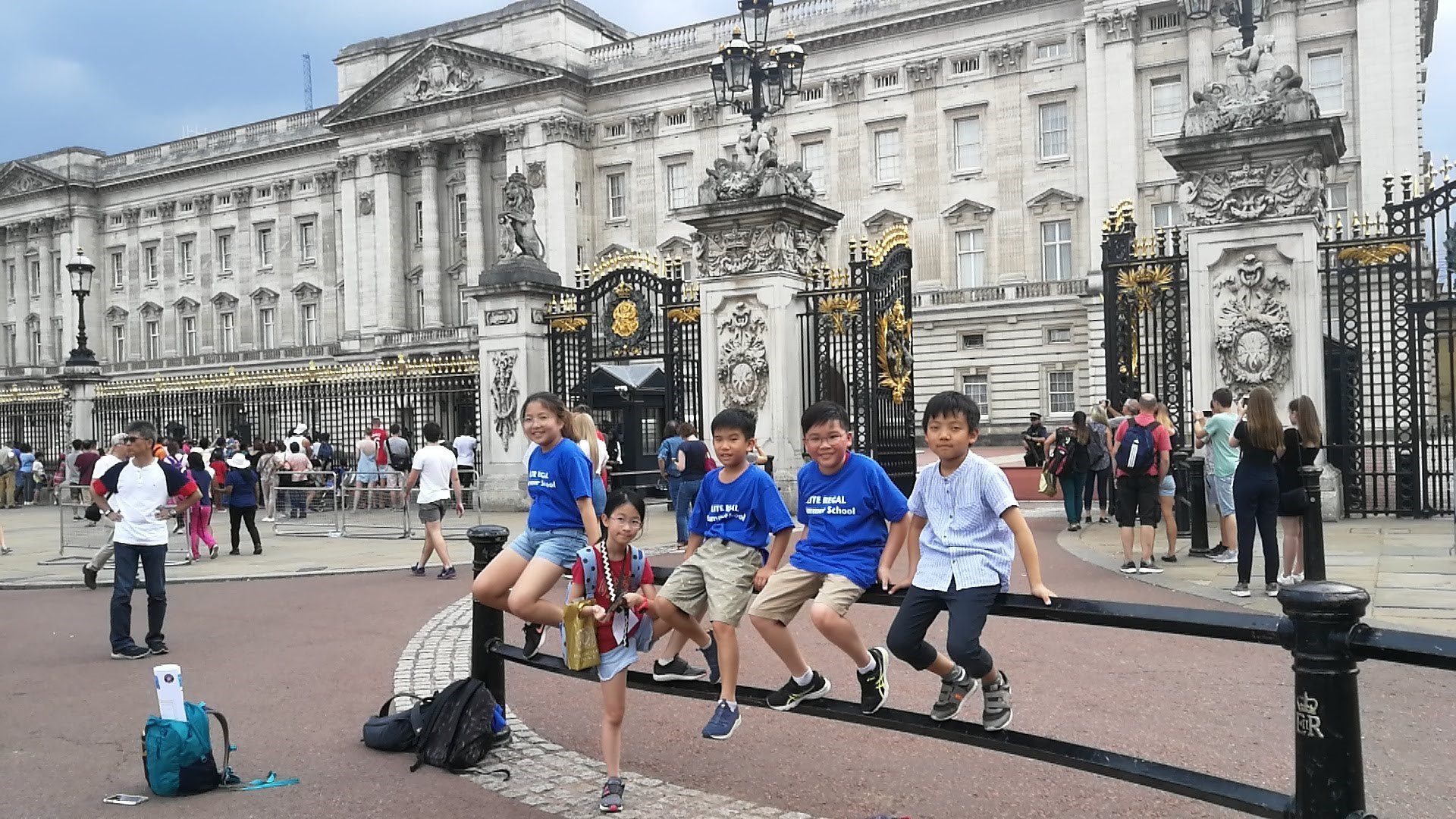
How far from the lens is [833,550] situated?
4.86m

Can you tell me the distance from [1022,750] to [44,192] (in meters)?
82.7

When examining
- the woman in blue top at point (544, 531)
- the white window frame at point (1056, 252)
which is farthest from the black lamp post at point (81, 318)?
the white window frame at point (1056, 252)

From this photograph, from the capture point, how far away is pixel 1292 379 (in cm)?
A: 1234

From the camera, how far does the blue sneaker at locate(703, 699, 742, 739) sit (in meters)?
4.82

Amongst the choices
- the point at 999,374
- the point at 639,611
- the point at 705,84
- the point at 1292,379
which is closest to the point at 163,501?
the point at 639,611

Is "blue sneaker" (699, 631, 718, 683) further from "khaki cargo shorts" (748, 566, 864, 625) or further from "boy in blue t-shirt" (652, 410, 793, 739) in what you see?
"khaki cargo shorts" (748, 566, 864, 625)

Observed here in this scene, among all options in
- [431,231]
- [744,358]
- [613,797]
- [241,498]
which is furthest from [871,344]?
[431,231]

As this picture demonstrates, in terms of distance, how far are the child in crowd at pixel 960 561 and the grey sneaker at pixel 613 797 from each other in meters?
1.30

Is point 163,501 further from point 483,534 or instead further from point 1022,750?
point 1022,750

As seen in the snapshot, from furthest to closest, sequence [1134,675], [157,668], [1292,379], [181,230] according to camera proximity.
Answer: [181,230]
[1292,379]
[1134,675]
[157,668]

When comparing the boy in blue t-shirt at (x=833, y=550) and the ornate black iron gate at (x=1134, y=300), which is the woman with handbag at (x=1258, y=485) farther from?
the boy in blue t-shirt at (x=833, y=550)

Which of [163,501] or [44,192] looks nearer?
[163,501]

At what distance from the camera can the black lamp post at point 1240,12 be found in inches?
487

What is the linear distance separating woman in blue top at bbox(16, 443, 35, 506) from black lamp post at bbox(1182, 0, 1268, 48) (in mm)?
26570
